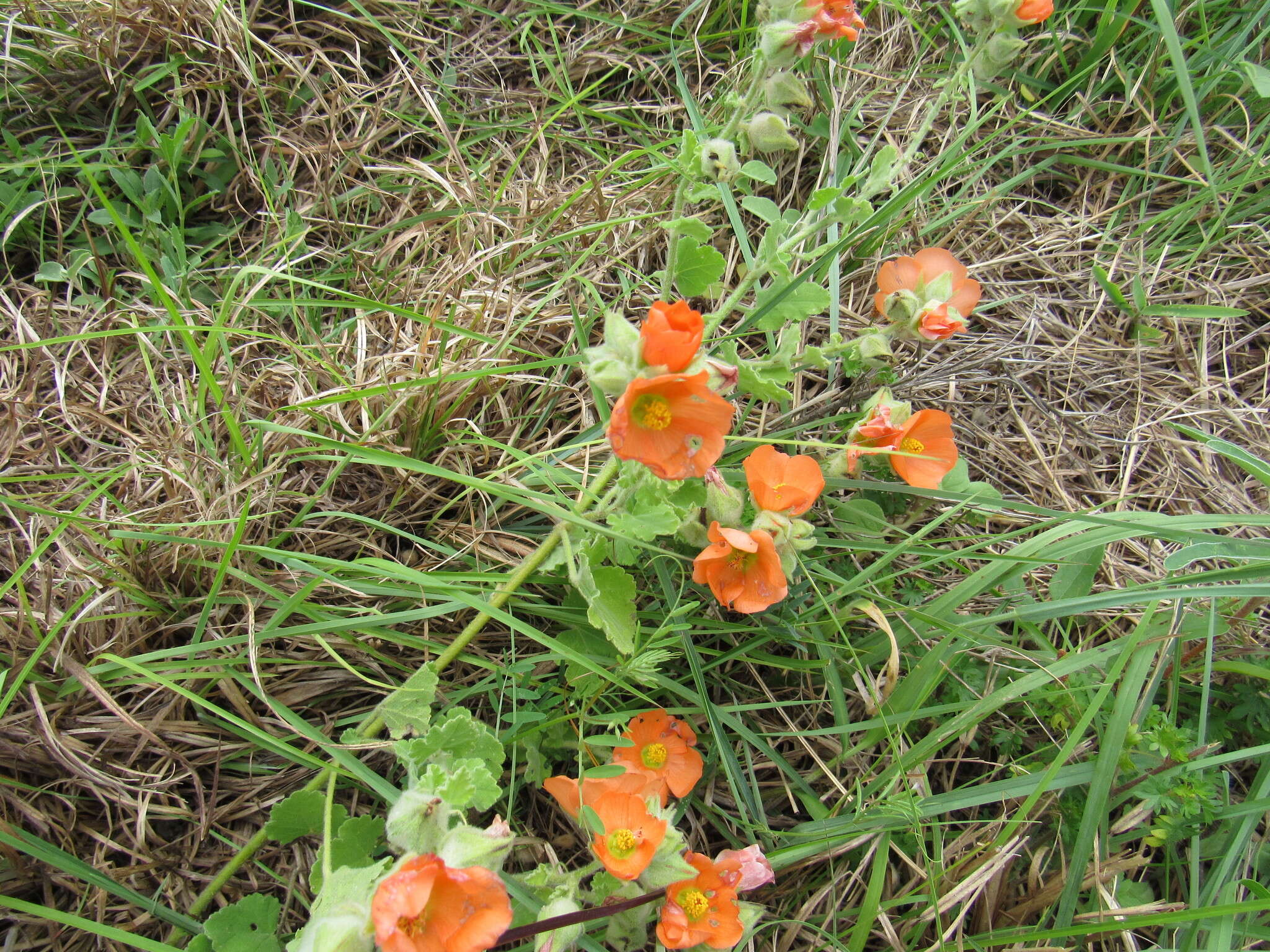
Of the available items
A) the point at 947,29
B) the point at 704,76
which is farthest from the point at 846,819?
the point at 947,29

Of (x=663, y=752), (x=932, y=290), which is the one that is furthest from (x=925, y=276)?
(x=663, y=752)

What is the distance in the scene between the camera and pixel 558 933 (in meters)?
1.61

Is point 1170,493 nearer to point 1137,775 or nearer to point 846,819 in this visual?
point 1137,775

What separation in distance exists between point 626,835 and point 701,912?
22 cm

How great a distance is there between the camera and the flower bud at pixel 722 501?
1.93m

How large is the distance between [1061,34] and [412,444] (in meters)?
2.72

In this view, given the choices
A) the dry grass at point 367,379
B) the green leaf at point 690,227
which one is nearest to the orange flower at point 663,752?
the dry grass at point 367,379

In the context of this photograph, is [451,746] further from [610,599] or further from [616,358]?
[616,358]

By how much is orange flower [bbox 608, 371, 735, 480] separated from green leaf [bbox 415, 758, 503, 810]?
2.11ft

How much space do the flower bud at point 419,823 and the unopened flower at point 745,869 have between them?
0.65 m

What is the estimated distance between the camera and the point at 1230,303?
2.85 meters

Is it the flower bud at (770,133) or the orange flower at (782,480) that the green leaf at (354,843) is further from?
the flower bud at (770,133)

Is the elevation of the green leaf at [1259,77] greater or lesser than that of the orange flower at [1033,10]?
lesser

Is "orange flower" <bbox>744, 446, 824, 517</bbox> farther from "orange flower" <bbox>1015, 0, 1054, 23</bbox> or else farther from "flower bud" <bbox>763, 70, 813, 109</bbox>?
"orange flower" <bbox>1015, 0, 1054, 23</bbox>
